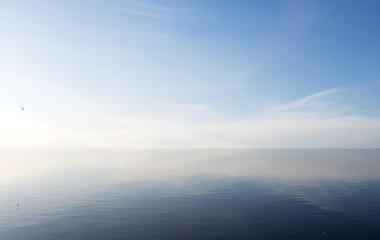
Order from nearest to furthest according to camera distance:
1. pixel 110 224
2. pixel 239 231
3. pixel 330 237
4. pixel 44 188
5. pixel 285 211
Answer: pixel 330 237
pixel 239 231
pixel 110 224
pixel 285 211
pixel 44 188

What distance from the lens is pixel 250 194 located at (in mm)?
70688

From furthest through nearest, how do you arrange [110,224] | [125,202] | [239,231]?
[125,202] < [110,224] < [239,231]

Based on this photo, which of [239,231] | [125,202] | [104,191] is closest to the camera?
[239,231]

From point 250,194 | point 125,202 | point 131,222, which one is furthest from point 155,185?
point 131,222

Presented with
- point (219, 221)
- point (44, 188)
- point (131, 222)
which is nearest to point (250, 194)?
point (219, 221)

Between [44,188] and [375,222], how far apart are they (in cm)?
8998

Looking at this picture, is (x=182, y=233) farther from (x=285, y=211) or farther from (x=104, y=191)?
(x=104, y=191)

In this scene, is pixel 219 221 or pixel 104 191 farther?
pixel 104 191

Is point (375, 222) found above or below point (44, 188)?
below

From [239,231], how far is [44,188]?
71.0 meters

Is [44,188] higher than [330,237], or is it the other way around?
[44,188]

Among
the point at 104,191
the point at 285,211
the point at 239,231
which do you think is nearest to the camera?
the point at 239,231

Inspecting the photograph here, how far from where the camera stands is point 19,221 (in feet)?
157

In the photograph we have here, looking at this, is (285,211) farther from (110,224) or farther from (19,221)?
(19,221)
